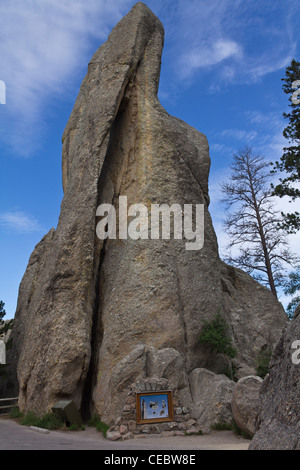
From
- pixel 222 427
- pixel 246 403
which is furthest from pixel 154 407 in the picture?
pixel 246 403

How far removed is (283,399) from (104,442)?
211 inches

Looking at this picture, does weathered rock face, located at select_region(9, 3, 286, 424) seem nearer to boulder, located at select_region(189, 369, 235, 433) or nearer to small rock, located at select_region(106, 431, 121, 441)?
boulder, located at select_region(189, 369, 235, 433)

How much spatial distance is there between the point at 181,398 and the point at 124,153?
35.5 feet

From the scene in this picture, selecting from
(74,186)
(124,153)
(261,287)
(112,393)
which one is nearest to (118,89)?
(124,153)

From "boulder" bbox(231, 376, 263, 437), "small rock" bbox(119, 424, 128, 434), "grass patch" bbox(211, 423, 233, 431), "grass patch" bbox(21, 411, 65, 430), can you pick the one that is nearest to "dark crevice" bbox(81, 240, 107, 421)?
"grass patch" bbox(21, 411, 65, 430)

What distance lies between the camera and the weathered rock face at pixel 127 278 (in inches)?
500

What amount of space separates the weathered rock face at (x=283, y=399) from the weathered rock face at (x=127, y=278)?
20.0 ft

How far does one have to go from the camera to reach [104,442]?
29.1ft

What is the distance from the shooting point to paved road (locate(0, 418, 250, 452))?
755 centimetres

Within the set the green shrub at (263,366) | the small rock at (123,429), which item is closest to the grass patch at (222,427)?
the small rock at (123,429)

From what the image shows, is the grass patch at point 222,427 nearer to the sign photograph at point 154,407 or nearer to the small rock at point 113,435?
the sign photograph at point 154,407

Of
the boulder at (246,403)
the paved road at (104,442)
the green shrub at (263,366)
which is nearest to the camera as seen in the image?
the paved road at (104,442)

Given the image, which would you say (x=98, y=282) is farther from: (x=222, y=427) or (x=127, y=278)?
(x=222, y=427)
